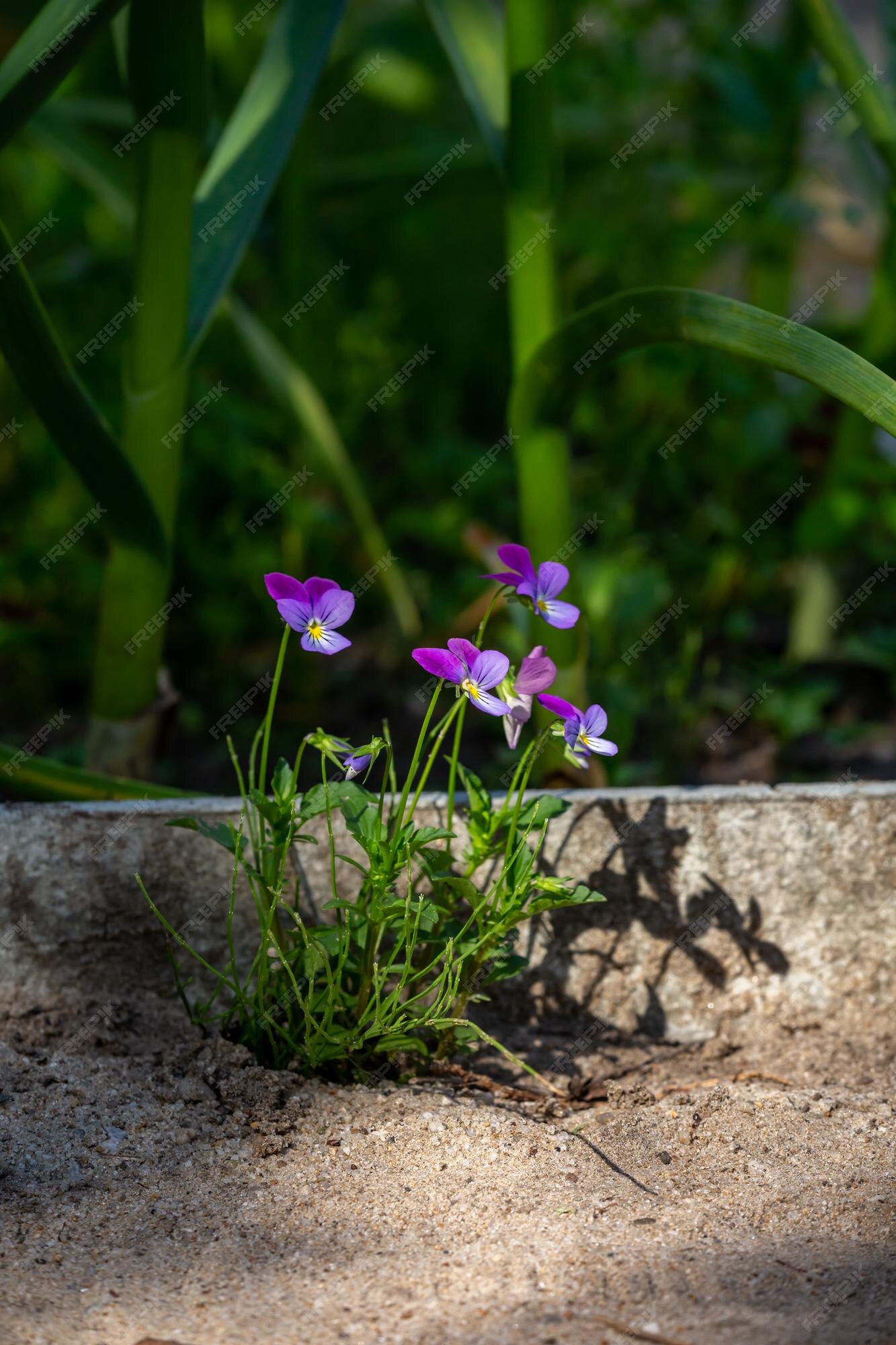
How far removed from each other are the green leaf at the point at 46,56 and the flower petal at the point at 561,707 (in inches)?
22.2

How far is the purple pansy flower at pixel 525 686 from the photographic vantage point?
2.62 ft

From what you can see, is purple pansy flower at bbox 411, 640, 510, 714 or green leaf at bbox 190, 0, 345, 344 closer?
purple pansy flower at bbox 411, 640, 510, 714

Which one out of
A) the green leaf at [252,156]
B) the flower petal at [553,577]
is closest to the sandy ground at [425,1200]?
the flower petal at [553,577]

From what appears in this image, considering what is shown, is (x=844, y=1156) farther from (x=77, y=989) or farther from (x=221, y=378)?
(x=221, y=378)

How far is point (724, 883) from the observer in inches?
40.7

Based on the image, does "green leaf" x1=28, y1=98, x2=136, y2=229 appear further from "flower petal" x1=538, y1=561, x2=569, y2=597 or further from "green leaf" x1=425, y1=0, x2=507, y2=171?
"flower petal" x1=538, y1=561, x2=569, y2=597

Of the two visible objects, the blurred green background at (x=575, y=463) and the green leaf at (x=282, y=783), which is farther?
the blurred green background at (x=575, y=463)

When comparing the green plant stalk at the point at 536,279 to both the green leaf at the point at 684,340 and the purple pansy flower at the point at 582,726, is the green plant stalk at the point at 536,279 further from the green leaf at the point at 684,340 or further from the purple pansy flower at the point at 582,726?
the purple pansy flower at the point at 582,726

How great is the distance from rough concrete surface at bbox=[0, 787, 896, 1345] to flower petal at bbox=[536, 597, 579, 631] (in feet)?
0.76

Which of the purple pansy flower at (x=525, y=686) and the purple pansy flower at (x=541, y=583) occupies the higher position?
the purple pansy flower at (x=541, y=583)

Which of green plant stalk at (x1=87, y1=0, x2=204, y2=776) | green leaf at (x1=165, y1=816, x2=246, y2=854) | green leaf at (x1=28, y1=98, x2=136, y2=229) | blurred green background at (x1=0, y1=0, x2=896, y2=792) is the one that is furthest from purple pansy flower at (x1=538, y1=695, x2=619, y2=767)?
green leaf at (x1=28, y1=98, x2=136, y2=229)

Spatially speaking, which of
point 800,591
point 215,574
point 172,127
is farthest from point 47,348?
point 800,591

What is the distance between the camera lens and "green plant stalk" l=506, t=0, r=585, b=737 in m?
1.06

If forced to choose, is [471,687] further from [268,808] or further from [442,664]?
[268,808]
